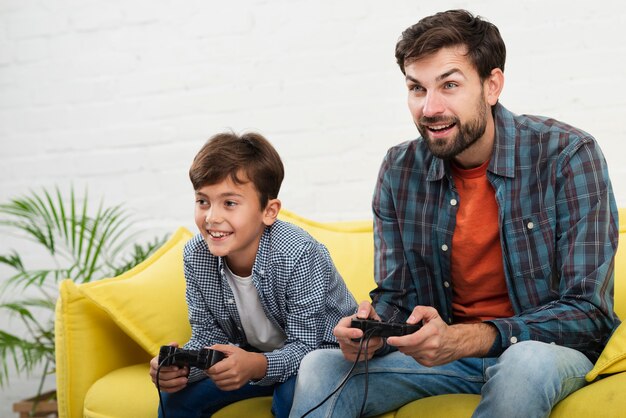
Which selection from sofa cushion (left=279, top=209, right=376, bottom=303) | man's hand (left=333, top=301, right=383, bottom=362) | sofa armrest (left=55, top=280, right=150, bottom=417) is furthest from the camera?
sofa cushion (left=279, top=209, right=376, bottom=303)

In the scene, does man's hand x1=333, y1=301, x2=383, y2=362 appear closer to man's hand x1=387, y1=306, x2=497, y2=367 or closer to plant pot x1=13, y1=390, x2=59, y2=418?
man's hand x1=387, y1=306, x2=497, y2=367

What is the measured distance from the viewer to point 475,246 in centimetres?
188

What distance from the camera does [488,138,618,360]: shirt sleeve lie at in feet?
5.42

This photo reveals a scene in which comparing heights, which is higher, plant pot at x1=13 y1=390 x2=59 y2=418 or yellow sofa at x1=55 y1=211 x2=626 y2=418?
yellow sofa at x1=55 y1=211 x2=626 y2=418

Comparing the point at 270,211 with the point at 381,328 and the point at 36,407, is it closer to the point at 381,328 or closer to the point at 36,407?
the point at 381,328

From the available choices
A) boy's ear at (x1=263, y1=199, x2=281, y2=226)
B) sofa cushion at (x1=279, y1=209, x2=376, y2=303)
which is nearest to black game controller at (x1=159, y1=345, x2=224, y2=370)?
boy's ear at (x1=263, y1=199, x2=281, y2=226)

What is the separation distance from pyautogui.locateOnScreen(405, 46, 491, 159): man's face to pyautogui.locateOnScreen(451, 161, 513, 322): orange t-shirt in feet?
0.40

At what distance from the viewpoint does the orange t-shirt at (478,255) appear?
1.88m

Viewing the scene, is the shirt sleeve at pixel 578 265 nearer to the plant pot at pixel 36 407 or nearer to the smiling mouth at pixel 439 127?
the smiling mouth at pixel 439 127

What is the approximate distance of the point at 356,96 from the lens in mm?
2979

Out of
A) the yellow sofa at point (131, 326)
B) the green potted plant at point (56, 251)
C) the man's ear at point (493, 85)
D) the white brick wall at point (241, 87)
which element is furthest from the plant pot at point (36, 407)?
the man's ear at point (493, 85)

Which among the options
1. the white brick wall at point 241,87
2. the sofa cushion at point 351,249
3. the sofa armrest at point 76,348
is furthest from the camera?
the white brick wall at point 241,87

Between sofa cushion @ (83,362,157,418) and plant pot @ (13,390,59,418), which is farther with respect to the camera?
plant pot @ (13,390,59,418)

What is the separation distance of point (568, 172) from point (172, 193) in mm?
1850
